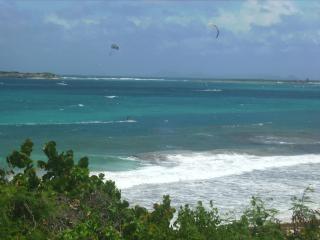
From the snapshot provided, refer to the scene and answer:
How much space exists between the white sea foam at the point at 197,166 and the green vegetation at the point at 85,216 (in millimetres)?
9465

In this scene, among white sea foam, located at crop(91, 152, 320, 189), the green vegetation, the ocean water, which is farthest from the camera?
white sea foam, located at crop(91, 152, 320, 189)

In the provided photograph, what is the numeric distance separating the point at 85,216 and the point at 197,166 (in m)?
15.3

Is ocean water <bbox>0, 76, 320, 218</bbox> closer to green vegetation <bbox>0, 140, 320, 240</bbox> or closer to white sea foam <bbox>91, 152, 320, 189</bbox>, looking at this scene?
white sea foam <bbox>91, 152, 320, 189</bbox>

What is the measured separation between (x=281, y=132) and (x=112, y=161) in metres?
17.9

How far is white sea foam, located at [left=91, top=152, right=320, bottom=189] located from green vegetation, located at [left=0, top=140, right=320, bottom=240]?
31.1 ft

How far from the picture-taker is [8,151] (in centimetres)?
2688

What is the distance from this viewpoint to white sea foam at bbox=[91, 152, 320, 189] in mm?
20516

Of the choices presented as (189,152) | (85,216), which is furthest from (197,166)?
(85,216)

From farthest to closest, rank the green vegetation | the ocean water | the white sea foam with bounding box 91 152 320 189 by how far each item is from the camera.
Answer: the white sea foam with bounding box 91 152 320 189, the ocean water, the green vegetation

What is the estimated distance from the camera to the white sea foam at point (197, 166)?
2052 centimetres

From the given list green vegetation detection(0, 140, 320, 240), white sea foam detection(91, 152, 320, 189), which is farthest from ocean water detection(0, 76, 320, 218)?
green vegetation detection(0, 140, 320, 240)

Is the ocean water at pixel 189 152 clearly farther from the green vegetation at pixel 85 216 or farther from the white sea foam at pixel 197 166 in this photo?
the green vegetation at pixel 85 216

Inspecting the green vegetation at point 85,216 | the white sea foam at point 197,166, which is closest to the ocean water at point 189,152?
the white sea foam at point 197,166

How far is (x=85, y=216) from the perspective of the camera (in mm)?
8484
